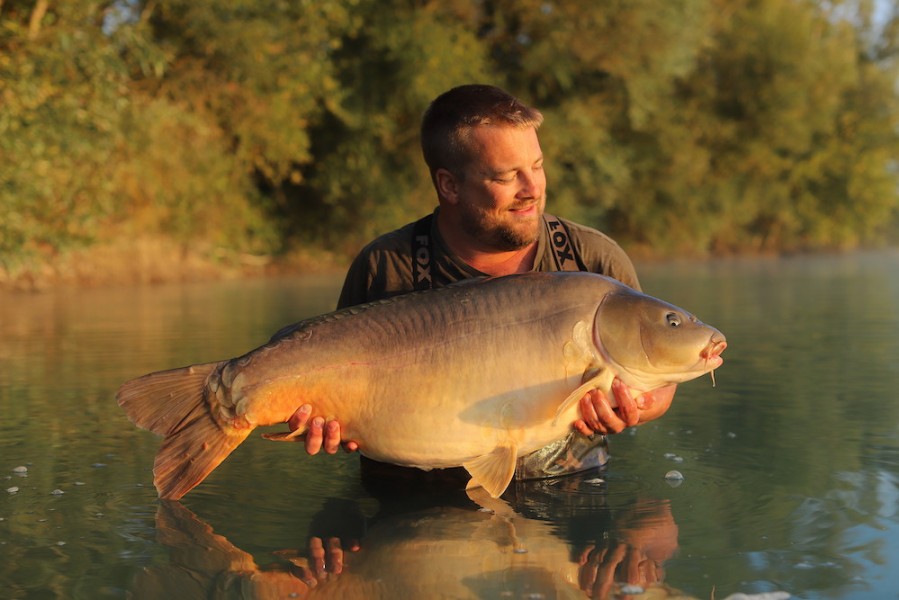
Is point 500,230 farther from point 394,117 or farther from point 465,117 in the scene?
point 394,117

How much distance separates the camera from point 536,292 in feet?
12.0

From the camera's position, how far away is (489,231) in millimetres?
4398

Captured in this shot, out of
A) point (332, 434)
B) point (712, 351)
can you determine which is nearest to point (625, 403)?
point (712, 351)

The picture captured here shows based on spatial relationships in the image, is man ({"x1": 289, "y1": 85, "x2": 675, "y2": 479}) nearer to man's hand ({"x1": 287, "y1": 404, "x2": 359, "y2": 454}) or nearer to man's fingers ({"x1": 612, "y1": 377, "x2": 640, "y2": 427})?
man's fingers ({"x1": 612, "y1": 377, "x2": 640, "y2": 427})

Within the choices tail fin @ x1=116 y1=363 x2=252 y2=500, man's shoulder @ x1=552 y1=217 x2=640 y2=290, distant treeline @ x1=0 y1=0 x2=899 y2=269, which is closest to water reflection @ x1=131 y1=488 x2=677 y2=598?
tail fin @ x1=116 y1=363 x2=252 y2=500

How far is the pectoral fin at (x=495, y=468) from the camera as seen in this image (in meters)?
3.60

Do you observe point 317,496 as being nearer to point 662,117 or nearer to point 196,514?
point 196,514

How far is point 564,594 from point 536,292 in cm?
110

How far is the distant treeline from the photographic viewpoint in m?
14.1

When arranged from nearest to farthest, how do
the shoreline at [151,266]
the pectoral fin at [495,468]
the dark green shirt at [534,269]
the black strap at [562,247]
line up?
the pectoral fin at [495,468] < the dark green shirt at [534,269] < the black strap at [562,247] < the shoreline at [151,266]

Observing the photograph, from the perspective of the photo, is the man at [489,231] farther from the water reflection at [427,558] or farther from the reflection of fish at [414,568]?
the reflection of fish at [414,568]

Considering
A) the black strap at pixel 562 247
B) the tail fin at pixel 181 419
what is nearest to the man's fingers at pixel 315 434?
the tail fin at pixel 181 419

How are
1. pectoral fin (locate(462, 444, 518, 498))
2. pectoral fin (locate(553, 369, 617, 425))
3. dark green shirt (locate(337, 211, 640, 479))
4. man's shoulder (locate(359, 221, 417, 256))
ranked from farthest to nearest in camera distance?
man's shoulder (locate(359, 221, 417, 256)) → dark green shirt (locate(337, 211, 640, 479)) → pectoral fin (locate(462, 444, 518, 498)) → pectoral fin (locate(553, 369, 617, 425))

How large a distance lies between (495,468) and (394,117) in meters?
20.7
